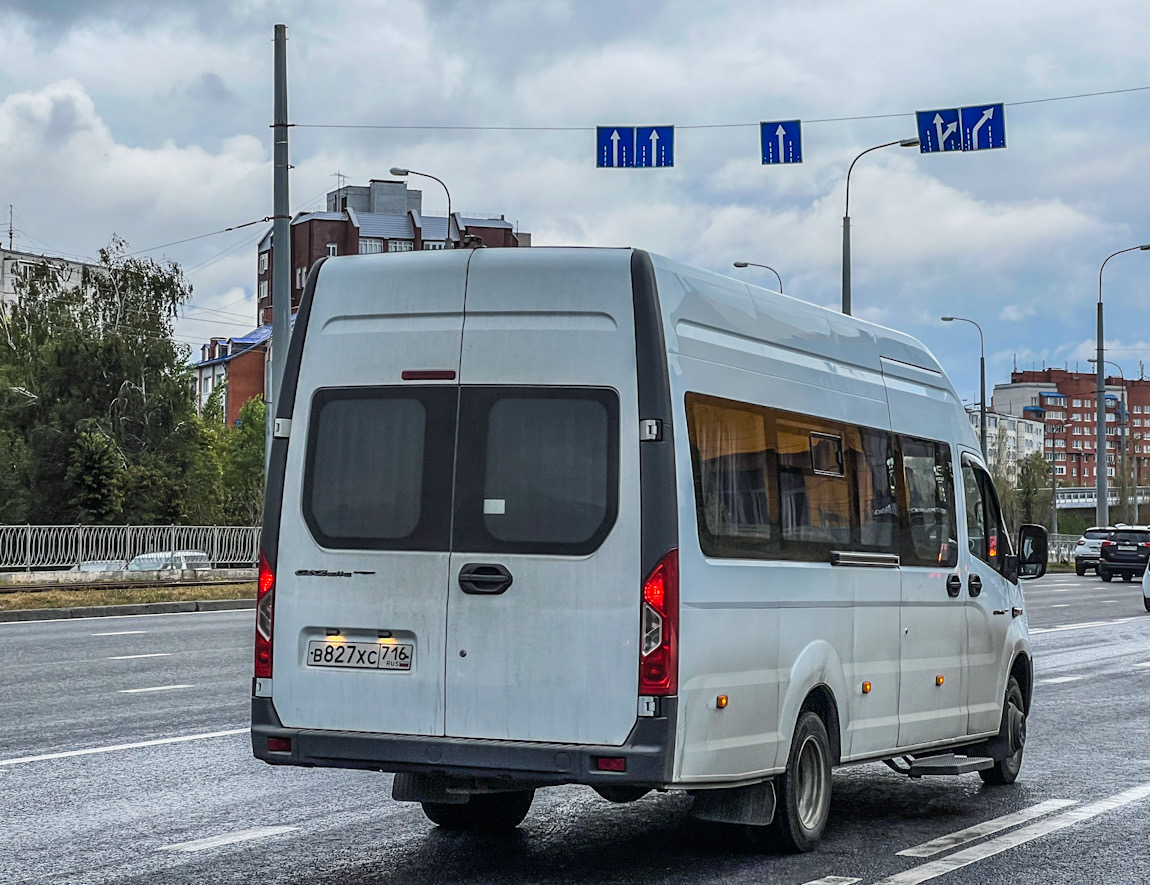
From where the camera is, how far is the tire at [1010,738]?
9.54m

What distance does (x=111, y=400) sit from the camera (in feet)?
193

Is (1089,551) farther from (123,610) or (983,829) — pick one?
(983,829)

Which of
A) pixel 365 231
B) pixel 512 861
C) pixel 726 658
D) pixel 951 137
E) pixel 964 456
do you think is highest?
pixel 365 231

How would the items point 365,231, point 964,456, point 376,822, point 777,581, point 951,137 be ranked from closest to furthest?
point 777,581
point 376,822
point 964,456
point 951,137
point 365,231

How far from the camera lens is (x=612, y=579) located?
6.23 meters

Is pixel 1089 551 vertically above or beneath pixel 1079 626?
above

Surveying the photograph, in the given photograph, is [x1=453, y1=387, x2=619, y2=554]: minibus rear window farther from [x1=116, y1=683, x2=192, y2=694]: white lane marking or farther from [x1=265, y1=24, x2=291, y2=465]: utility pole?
[x1=265, y1=24, x2=291, y2=465]: utility pole

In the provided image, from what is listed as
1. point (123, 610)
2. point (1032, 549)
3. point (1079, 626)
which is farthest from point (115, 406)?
point (1032, 549)

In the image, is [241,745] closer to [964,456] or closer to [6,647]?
[964,456]

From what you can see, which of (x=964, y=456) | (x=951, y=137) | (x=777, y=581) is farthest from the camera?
(x=951, y=137)

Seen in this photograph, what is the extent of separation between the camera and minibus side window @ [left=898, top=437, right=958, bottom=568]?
847 centimetres

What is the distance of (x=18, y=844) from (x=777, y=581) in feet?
11.6

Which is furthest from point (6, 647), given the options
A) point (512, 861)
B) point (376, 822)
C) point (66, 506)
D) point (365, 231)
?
point (365, 231)

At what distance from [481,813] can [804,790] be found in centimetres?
157
